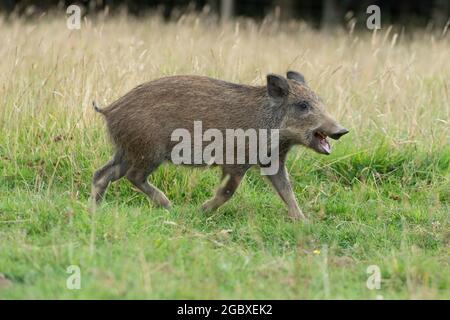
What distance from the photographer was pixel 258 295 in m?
4.68

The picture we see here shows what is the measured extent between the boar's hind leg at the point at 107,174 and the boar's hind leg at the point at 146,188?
92mm

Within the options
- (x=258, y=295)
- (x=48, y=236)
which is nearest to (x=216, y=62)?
(x=48, y=236)

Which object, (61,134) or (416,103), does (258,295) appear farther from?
(416,103)

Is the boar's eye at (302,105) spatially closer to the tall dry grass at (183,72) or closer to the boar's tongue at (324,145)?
the boar's tongue at (324,145)

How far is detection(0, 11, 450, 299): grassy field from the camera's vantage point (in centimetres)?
488

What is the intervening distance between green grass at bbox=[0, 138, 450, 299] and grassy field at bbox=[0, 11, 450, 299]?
0.01m

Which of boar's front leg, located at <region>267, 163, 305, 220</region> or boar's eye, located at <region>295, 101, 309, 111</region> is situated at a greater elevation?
boar's eye, located at <region>295, 101, 309, 111</region>

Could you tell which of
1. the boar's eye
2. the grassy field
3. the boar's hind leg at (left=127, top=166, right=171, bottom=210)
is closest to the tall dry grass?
the grassy field

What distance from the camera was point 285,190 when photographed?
6531 mm

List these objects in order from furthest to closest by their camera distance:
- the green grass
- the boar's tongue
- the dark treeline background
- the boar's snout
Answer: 1. the dark treeline background
2. the boar's tongue
3. the boar's snout
4. the green grass

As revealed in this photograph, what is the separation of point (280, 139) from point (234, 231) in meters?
0.89

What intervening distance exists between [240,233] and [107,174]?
50.2 inches

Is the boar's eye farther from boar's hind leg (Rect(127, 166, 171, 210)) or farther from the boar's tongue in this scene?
boar's hind leg (Rect(127, 166, 171, 210))

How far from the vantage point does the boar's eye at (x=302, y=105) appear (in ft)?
21.1
